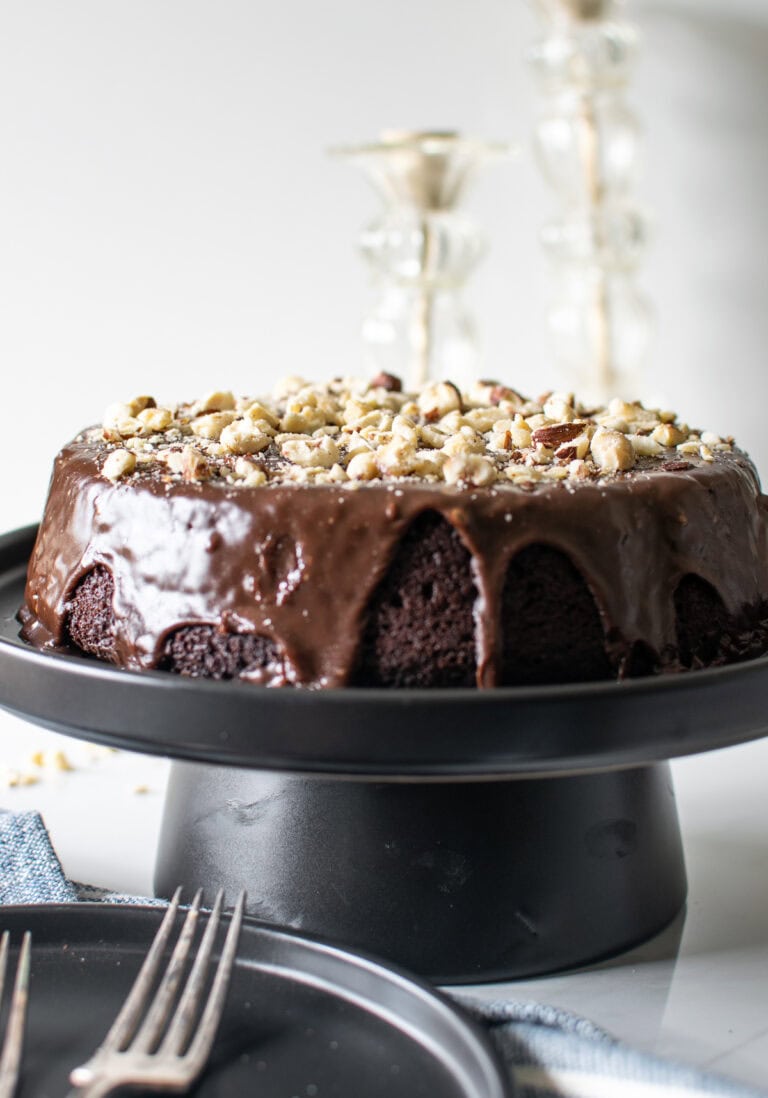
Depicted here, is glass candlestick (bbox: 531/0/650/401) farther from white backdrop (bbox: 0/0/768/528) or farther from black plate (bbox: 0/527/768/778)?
black plate (bbox: 0/527/768/778)

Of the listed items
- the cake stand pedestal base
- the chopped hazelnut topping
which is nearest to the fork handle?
the cake stand pedestal base

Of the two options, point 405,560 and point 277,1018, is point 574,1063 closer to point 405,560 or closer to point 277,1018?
point 277,1018

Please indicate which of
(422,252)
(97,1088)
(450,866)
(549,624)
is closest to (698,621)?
(549,624)

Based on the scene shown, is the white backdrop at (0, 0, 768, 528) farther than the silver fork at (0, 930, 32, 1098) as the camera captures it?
Yes

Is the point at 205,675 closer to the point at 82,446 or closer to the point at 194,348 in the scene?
the point at 82,446

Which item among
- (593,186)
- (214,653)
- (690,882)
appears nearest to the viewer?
(214,653)

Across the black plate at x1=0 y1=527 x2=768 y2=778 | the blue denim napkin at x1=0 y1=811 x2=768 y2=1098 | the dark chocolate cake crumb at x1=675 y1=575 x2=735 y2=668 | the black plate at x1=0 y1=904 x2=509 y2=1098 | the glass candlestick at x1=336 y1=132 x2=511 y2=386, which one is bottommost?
the blue denim napkin at x1=0 y1=811 x2=768 y2=1098
